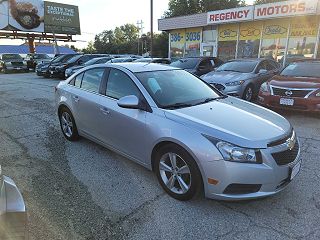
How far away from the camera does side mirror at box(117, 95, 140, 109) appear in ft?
11.7

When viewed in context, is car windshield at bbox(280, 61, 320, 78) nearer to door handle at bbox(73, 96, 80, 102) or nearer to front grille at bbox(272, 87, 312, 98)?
front grille at bbox(272, 87, 312, 98)

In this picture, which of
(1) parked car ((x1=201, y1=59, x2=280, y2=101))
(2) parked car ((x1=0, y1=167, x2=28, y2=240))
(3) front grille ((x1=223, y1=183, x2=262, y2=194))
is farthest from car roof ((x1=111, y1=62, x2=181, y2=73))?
(1) parked car ((x1=201, y1=59, x2=280, y2=101))

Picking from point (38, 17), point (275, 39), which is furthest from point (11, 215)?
point (38, 17)

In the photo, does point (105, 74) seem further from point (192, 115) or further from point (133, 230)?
point (133, 230)

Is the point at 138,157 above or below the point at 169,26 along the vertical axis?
below

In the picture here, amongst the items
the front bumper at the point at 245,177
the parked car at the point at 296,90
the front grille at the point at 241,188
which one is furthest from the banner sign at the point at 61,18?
the front grille at the point at 241,188

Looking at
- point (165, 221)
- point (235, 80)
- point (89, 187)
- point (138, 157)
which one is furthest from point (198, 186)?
point (235, 80)

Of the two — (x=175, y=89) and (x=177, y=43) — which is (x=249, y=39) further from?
(x=175, y=89)

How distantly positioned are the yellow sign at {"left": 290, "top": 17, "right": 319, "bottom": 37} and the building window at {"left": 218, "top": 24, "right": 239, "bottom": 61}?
3.47 meters

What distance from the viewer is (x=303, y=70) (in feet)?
26.6

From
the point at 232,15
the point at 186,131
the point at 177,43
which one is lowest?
the point at 186,131

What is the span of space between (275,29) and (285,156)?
15.4 meters

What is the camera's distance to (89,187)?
3666 millimetres

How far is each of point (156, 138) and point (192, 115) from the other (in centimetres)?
51
